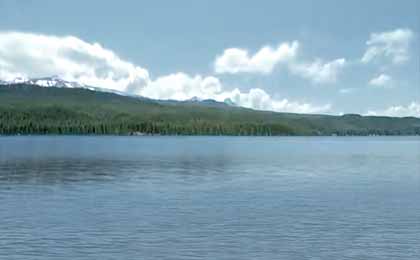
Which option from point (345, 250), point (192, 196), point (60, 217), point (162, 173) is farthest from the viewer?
point (162, 173)

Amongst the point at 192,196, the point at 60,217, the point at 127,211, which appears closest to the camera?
the point at 60,217

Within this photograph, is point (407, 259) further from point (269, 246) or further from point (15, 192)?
point (15, 192)

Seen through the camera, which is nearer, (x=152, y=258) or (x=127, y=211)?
(x=152, y=258)

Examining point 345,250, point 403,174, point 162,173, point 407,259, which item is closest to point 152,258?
point 345,250

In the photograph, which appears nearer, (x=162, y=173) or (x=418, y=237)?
(x=418, y=237)

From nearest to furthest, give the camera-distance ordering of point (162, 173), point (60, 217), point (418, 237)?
point (418, 237) < point (60, 217) < point (162, 173)

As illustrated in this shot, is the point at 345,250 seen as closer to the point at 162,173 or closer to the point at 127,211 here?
the point at 127,211

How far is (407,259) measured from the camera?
1061 inches

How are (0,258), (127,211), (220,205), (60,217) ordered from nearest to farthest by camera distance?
1. (0,258)
2. (60,217)
3. (127,211)
4. (220,205)

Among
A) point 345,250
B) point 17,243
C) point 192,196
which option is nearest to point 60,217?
point 17,243

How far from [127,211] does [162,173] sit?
31.5 meters

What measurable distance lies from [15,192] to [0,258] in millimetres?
23833

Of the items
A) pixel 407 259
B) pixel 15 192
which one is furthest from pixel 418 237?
pixel 15 192

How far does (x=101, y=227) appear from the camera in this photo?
33.1 m
